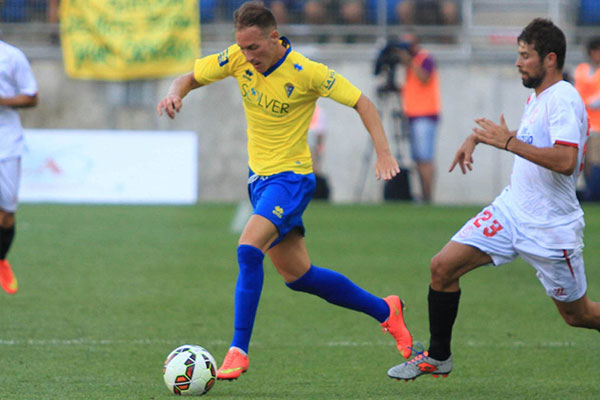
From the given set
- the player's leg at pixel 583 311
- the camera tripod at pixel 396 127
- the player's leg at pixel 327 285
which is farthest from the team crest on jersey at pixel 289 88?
the camera tripod at pixel 396 127

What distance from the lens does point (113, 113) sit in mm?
18359

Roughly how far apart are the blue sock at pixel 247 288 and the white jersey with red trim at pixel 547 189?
1341 millimetres

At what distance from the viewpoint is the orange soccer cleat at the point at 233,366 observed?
508 centimetres

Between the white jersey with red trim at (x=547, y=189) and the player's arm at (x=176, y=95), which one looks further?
the player's arm at (x=176, y=95)

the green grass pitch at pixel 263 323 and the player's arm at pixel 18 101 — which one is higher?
the player's arm at pixel 18 101

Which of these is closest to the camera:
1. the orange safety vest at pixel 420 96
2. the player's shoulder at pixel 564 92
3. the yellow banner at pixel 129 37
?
the player's shoulder at pixel 564 92

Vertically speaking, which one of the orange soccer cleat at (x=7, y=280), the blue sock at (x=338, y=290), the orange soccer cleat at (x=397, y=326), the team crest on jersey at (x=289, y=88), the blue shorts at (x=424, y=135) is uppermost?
the team crest on jersey at (x=289, y=88)

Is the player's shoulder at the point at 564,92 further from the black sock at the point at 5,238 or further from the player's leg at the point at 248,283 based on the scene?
the black sock at the point at 5,238

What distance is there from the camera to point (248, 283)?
533 cm

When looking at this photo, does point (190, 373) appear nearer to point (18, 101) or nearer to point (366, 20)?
point (18, 101)

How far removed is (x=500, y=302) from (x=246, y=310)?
352 cm

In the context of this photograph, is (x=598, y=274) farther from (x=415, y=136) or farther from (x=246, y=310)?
(x=415, y=136)

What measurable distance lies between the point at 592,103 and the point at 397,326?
9094 millimetres

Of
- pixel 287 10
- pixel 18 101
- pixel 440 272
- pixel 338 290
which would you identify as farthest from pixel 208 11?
pixel 440 272
